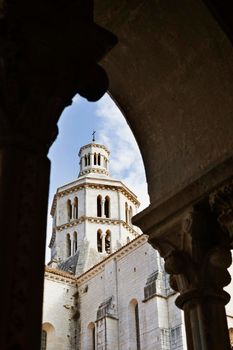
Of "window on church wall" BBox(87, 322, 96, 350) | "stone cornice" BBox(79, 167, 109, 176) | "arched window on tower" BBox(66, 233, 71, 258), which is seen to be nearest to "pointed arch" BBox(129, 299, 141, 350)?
"window on church wall" BBox(87, 322, 96, 350)

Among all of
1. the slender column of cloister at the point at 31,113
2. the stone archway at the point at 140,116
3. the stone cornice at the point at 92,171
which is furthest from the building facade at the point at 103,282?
the slender column of cloister at the point at 31,113

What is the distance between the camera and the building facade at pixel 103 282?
80.2ft

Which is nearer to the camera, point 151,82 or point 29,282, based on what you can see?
point 29,282

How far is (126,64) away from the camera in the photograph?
5312 millimetres

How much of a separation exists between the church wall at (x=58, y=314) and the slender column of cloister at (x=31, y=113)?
86.2ft

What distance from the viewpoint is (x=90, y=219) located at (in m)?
38.9

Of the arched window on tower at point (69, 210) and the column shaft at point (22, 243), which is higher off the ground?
the arched window on tower at point (69, 210)

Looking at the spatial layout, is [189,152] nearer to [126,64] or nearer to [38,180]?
[126,64]

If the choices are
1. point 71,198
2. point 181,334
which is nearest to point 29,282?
point 181,334

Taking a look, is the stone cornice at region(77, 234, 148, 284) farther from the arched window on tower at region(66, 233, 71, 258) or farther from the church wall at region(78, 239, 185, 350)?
the arched window on tower at region(66, 233, 71, 258)

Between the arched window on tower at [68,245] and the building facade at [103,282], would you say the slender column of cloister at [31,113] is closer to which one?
the building facade at [103,282]

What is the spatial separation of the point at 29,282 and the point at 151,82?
131 inches

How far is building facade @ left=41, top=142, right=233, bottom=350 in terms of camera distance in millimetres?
24438

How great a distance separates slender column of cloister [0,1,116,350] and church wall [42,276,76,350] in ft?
86.2
